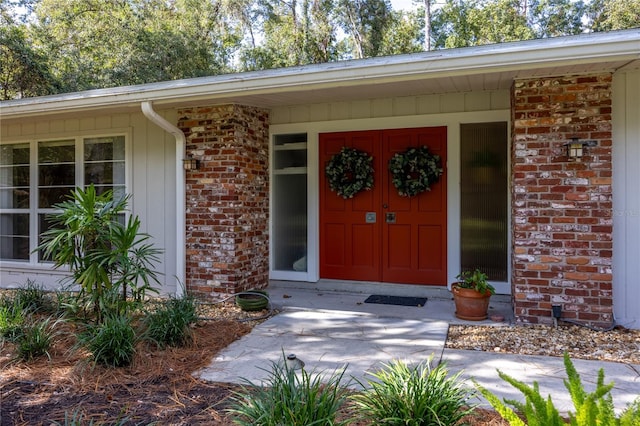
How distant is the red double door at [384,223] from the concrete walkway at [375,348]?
0.31 m

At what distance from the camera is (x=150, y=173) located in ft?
18.6

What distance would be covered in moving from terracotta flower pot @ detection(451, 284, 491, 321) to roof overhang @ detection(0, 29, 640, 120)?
1.97 meters

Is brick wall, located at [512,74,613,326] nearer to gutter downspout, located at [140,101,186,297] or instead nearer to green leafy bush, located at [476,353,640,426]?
green leafy bush, located at [476,353,640,426]

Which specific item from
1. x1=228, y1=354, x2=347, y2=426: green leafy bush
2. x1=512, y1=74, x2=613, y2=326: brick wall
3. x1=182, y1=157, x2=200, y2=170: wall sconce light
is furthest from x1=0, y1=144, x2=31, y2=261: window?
x1=512, y1=74, x2=613, y2=326: brick wall

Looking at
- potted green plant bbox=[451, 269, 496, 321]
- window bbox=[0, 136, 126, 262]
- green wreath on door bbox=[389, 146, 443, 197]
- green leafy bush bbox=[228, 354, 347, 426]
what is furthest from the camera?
window bbox=[0, 136, 126, 262]

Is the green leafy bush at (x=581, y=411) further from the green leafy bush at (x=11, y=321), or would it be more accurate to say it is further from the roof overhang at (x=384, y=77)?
the green leafy bush at (x=11, y=321)

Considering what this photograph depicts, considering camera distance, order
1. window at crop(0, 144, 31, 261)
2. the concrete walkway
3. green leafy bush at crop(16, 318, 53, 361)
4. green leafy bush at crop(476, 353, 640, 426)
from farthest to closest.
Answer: window at crop(0, 144, 31, 261)
green leafy bush at crop(16, 318, 53, 361)
the concrete walkway
green leafy bush at crop(476, 353, 640, 426)

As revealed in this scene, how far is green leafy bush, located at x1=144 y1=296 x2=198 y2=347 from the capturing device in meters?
3.36

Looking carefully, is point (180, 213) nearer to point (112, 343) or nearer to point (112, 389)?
point (112, 343)

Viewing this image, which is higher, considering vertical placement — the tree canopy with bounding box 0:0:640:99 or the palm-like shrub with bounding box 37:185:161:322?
the tree canopy with bounding box 0:0:640:99

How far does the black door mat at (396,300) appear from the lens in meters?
4.73

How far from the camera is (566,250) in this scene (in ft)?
12.4

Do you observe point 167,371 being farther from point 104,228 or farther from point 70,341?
point 104,228

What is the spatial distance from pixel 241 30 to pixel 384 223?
13731mm
